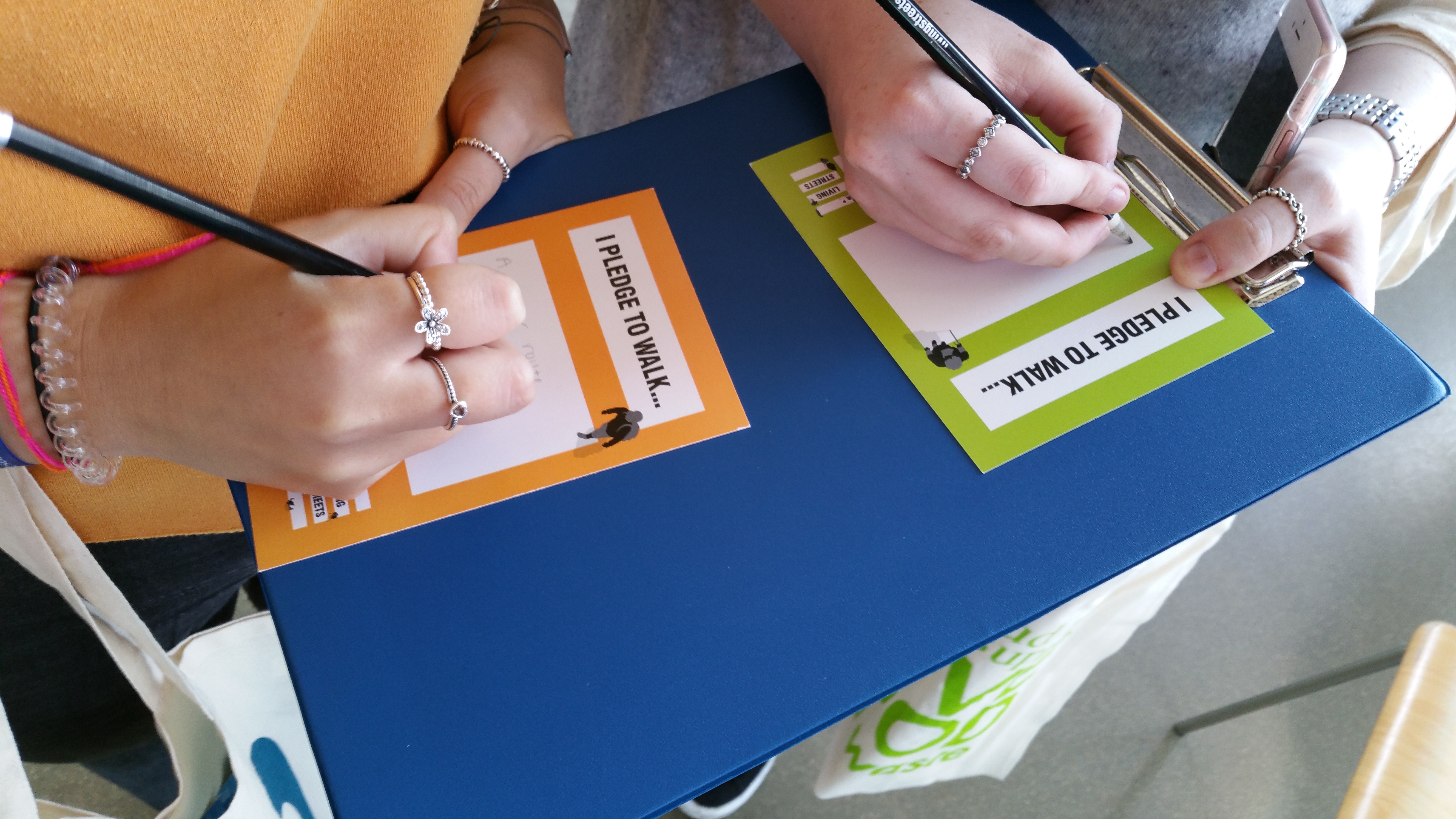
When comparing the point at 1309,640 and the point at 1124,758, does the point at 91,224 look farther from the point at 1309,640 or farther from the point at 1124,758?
the point at 1309,640

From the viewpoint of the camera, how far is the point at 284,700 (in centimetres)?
59

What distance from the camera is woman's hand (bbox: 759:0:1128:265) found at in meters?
0.48

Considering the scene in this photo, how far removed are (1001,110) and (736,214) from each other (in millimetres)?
181

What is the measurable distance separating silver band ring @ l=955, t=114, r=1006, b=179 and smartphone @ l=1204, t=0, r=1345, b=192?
202 millimetres

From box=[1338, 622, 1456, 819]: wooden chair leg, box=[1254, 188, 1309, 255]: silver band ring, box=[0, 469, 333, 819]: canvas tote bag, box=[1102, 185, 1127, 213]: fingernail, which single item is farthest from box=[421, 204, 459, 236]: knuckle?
box=[1338, 622, 1456, 819]: wooden chair leg

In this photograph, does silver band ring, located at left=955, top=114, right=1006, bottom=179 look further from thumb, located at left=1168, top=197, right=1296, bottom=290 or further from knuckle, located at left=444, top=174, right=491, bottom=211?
knuckle, located at left=444, top=174, right=491, bottom=211

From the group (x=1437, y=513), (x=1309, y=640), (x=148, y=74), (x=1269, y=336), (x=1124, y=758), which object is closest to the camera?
(x=148, y=74)

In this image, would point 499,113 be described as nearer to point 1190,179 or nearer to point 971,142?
point 971,142

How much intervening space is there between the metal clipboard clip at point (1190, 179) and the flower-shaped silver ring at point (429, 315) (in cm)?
46

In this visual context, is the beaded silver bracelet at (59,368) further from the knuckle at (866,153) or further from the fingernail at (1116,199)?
the fingernail at (1116,199)

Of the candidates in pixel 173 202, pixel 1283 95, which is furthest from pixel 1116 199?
pixel 173 202

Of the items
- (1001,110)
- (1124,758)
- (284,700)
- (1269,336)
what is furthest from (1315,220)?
(1124,758)

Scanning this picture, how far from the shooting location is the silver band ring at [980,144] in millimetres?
476

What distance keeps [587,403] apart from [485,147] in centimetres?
20
